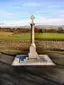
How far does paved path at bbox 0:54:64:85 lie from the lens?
25.6 ft

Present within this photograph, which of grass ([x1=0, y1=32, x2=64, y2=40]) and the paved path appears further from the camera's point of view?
grass ([x1=0, y1=32, x2=64, y2=40])

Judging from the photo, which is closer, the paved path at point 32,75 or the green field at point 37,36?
the paved path at point 32,75

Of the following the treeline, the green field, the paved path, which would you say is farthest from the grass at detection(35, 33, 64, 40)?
the paved path

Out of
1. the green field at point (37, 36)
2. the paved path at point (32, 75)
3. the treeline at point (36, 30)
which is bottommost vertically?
the paved path at point (32, 75)

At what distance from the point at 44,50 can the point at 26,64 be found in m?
5.85

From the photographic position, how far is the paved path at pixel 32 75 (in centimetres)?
781

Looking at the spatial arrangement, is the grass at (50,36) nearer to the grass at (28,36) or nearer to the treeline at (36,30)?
the grass at (28,36)

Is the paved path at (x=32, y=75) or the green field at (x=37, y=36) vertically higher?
the green field at (x=37, y=36)

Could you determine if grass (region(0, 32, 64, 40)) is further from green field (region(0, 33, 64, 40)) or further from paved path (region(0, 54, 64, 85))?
paved path (region(0, 54, 64, 85))

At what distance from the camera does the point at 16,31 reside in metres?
19.2

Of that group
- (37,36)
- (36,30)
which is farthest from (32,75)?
(36,30)

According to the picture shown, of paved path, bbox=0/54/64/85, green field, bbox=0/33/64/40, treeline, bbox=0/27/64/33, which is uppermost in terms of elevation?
treeline, bbox=0/27/64/33

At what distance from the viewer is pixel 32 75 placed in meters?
8.84

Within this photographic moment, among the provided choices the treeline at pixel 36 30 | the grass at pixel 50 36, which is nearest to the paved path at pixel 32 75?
the grass at pixel 50 36
